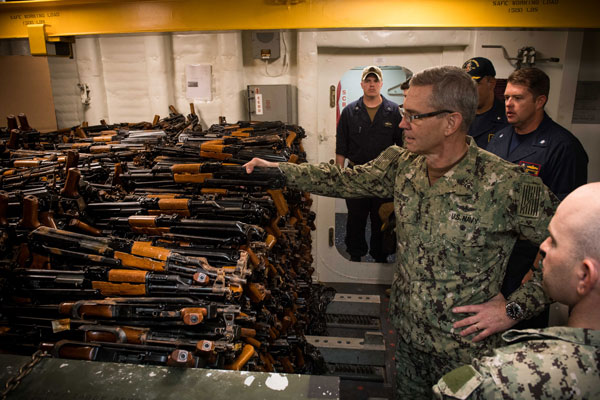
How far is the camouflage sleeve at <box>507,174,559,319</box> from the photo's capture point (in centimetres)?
190

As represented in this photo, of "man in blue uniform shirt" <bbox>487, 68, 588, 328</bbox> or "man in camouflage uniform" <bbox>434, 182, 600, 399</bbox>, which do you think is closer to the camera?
"man in camouflage uniform" <bbox>434, 182, 600, 399</bbox>

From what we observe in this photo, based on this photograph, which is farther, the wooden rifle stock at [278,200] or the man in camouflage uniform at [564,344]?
the wooden rifle stock at [278,200]

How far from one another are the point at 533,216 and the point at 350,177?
105 centimetres

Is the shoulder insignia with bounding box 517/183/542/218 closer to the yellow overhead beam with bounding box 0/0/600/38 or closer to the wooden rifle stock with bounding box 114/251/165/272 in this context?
the yellow overhead beam with bounding box 0/0/600/38

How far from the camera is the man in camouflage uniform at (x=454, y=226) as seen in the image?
6.49ft

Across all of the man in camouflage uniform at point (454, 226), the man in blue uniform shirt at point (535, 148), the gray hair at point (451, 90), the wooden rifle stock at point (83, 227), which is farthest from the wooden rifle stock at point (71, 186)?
the man in blue uniform shirt at point (535, 148)

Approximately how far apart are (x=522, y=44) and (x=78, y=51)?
21.4 feet

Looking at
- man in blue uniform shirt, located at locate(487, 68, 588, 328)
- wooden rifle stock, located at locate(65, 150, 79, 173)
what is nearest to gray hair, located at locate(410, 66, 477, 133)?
man in blue uniform shirt, located at locate(487, 68, 588, 328)

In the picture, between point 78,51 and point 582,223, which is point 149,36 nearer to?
point 78,51

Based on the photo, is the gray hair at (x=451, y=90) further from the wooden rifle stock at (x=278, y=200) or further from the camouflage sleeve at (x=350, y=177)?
the wooden rifle stock at (x=278, y=200)

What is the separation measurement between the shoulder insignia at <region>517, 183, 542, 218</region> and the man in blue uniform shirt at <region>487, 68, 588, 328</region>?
1.09 meters

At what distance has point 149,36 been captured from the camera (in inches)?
230

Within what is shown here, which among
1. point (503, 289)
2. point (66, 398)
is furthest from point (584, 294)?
point (503, 289)

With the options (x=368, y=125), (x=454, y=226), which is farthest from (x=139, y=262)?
(x=368, y=125)
